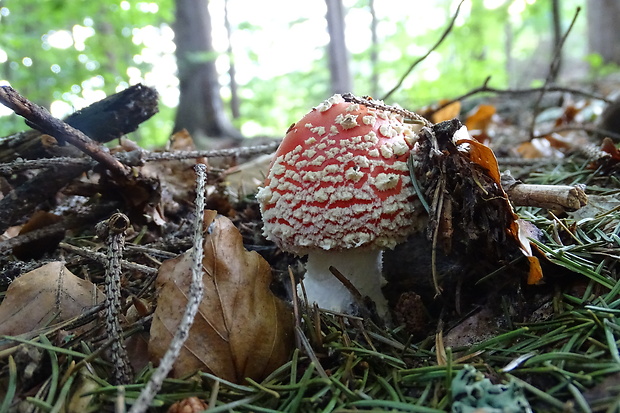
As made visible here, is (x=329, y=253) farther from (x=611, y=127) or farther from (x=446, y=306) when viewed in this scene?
(x=611, y=127)

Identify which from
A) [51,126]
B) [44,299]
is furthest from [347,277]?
[51,126]

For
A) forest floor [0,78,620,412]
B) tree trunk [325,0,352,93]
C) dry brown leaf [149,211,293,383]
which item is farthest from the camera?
tree trunk [325,0,352,93]

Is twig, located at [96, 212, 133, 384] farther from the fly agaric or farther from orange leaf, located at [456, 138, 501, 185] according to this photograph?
orange leaf, located at [456, 138, 501, 185]

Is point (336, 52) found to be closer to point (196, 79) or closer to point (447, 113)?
point (196, 79)

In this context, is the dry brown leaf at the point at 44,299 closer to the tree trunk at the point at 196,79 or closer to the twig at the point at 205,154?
the twig at the point at 205,154

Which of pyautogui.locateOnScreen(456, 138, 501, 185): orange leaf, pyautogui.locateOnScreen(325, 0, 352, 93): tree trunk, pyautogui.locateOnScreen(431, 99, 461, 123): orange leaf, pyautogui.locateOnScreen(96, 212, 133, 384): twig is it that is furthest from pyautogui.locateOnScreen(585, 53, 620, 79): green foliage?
pyautogui.locateOnScreen(96, 212, 133, 384): twig

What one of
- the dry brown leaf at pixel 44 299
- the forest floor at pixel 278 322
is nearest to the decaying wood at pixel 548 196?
the forest floor at pixel 278 322

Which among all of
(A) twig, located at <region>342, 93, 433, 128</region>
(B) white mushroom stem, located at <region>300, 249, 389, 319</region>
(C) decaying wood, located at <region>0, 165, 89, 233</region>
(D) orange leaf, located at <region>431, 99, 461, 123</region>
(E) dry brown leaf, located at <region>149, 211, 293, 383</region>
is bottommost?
(B) white mushroom stem, located at <region>300, 249, 389, 319</region>

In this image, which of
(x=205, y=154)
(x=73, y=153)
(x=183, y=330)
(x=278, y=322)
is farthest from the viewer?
(x=205, y=154)
